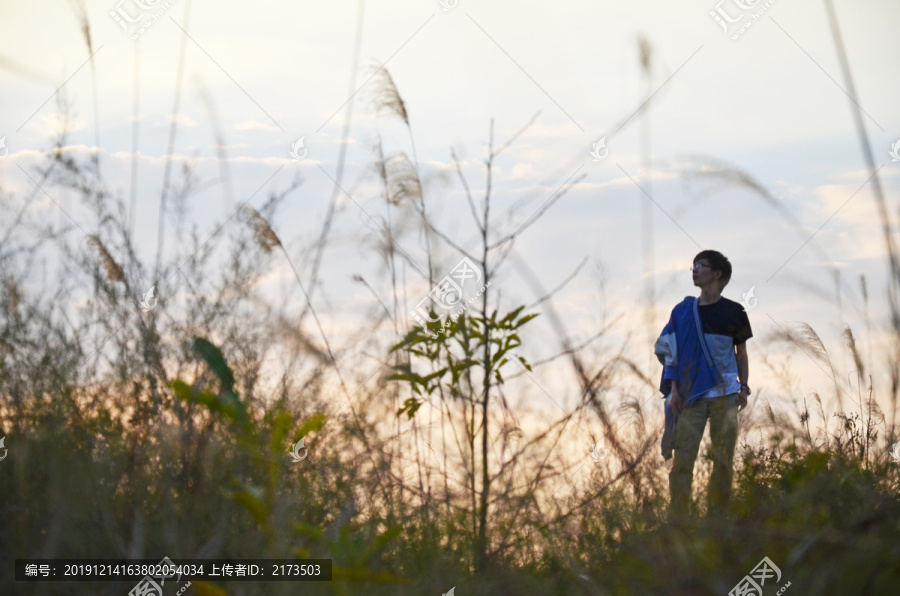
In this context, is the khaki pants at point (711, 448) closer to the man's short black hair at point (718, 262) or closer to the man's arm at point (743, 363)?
the man's arm at point (743, 363)

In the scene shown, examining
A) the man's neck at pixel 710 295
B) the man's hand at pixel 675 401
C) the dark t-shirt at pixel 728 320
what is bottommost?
Answer: the man's hand at pixel 675 401

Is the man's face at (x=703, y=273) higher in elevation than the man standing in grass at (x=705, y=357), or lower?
higher

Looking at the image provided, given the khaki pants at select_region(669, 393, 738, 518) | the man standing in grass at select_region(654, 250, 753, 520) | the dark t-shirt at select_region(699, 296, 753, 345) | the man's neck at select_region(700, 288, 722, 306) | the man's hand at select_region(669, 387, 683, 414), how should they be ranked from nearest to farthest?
the khaki pants at select_region(669, 393, 738, 518)
the man's hand at select_region(669, 387, 683, 414)
the man standing in grass at select_region(654, 250, 753, 520)
the dark t-shirt at select_region(699, 296, 753, 345)
the man's neck at select_region(700, 288, 722, 306)

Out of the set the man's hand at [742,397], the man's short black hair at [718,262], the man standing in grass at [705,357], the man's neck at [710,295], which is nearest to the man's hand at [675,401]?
the man standing in grass at [705,357]

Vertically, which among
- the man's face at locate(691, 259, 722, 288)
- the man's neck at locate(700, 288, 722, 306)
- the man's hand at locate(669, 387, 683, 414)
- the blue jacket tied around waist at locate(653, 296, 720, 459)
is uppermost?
the man's face at locate(691, 259, 722, 288)

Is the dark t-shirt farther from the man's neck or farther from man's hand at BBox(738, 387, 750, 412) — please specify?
man's hand at BBox(738, 387, 750, 412)

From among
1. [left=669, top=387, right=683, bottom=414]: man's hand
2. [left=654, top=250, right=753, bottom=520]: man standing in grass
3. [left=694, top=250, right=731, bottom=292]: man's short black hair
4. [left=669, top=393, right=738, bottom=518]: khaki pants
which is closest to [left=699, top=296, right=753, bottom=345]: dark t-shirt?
[left=654, top=250, right=753, bottom=520]: man standing in grass

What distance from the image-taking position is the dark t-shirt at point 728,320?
461cm

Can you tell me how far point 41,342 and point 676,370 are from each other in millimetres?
3384

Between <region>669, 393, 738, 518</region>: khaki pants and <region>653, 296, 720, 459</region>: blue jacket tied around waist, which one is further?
<region>653, 296, 720, 459</region>: blue jacket tied around waist

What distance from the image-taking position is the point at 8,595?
6.66 feet

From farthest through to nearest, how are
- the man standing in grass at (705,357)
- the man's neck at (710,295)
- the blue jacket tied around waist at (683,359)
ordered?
the man's neck at (710,295) → the blue jacket tied around waist at (683,359) → the man standing in grass at (705,357)

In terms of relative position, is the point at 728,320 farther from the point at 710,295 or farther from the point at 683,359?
the point at 683,359

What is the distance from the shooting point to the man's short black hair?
184 inches
